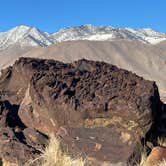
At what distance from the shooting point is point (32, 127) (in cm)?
905

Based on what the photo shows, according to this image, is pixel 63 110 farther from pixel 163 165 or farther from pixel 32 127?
pixel 163 165

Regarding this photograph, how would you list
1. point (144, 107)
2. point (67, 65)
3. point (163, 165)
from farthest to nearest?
1. point (67, 65)
2. point (144, 107)
3. point (163, 165)

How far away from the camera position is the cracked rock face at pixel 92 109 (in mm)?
7957

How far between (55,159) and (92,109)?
1412 millimetres

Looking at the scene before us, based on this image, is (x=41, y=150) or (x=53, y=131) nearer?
(x=41, y=150)

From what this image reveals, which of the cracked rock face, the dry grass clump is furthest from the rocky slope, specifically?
the dry grass clump

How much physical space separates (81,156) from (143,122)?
1.11 meters

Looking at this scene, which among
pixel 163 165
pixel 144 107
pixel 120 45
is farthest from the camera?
pixel 120 45

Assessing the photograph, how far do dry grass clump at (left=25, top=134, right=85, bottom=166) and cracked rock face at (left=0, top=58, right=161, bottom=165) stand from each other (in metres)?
0.43

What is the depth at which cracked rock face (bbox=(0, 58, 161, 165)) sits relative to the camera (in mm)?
7957

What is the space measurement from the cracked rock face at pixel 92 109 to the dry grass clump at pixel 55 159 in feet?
1.40

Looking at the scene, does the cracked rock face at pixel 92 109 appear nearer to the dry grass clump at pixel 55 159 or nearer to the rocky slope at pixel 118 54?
the dry grass clump at pixel 55 159

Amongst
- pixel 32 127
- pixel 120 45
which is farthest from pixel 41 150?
pixel 120 45

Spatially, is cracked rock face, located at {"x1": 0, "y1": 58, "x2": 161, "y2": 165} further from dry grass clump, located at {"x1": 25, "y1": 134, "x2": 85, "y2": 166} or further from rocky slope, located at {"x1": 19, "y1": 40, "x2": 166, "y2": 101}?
rocky slope, located at {"x1": 19, "y1": 40, "x2": 166, "y2": 101}
